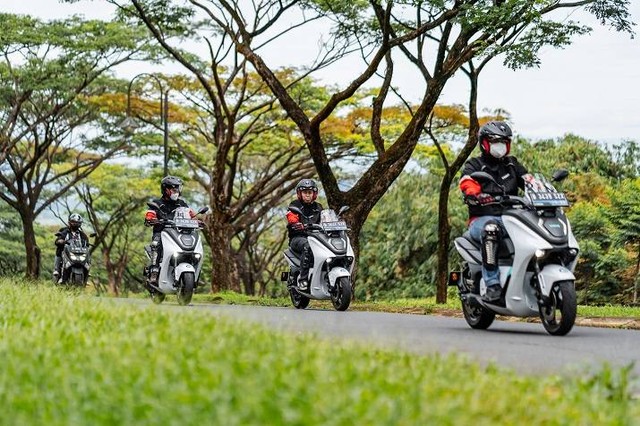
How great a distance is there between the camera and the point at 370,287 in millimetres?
37188

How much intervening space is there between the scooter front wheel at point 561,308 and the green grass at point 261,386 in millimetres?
3538

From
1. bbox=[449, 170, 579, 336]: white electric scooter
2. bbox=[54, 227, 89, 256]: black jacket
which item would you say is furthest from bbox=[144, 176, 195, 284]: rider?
bbox=[449, 170, 579, 336]: white electric scooter

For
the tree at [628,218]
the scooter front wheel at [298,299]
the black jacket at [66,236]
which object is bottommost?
the scooter front wheel at [298,299]

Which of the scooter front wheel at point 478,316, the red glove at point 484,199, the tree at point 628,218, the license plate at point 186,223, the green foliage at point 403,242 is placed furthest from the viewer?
the green foliage at point 403,242

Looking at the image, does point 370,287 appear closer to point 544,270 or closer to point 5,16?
point 5,16

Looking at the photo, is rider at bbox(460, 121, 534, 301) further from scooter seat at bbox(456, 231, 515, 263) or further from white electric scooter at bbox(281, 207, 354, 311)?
white electric scooter at bbox(281, 207, 354, 311)

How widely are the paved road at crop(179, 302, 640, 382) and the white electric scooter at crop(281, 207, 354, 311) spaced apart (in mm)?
1892

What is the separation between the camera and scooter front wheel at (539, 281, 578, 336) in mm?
9852

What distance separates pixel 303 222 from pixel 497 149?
612 cm

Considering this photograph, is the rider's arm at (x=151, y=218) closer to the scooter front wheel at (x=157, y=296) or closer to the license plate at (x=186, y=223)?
the license plate at (x=186, y=223)

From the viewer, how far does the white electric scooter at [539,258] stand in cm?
998

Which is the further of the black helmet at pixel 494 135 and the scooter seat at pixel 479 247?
the black helmet at pixel 494 135

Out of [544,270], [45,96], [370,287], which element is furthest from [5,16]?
[544,270]

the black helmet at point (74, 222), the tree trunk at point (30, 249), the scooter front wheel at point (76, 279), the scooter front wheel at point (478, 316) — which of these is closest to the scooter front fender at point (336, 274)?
the scooter front wheel at point (478, 316)
